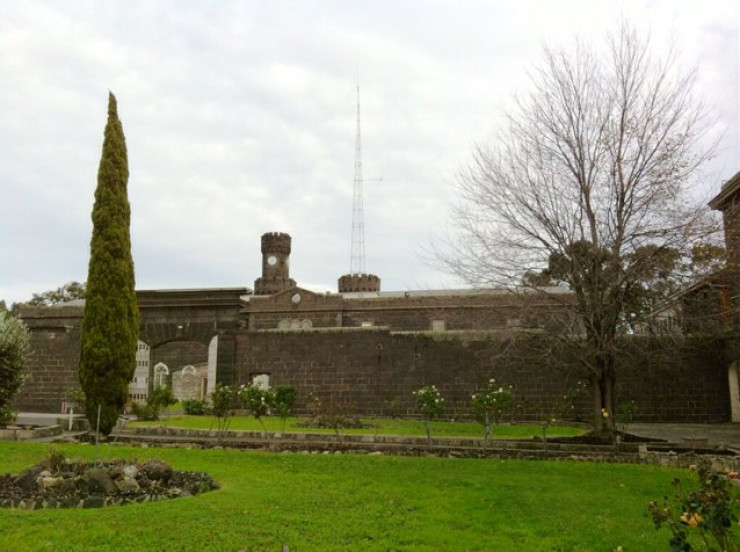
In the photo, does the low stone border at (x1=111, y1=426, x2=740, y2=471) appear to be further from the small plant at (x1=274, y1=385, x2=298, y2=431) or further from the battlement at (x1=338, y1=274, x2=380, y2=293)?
the battlement at (x1=338, y1=274, x2=380, y2=293)

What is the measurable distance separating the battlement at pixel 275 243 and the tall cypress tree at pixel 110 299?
116 feet

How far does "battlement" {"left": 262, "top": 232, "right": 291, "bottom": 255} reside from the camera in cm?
5150

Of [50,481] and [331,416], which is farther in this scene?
[331,416]

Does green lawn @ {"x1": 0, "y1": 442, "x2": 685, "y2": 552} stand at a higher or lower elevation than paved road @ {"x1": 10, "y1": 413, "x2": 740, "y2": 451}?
lower

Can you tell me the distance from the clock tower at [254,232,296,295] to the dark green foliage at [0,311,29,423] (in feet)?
111

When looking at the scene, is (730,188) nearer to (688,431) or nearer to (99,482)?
(688,431)

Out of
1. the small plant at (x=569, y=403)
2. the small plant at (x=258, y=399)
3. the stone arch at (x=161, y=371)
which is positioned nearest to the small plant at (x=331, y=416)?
the small plant at (x=258, y=399)

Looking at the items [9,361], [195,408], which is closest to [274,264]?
[195,408]

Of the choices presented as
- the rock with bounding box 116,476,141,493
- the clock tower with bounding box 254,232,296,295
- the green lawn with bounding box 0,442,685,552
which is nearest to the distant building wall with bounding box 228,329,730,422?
the green lawn with bounding box 0,442,685,552

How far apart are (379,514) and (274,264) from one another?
44.8 meters

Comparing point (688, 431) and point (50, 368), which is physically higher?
point (50, 368)

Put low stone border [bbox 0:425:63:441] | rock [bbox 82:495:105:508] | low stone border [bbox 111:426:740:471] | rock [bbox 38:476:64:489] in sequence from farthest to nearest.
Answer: low stone border [bbox 0:425:63:441], low stone border [bbox 111:426:740:471], rock [bbox 38:476:64:489], rock [bbox 82:495:105:508]

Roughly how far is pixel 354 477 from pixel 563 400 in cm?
1169

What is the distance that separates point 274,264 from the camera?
168ft
